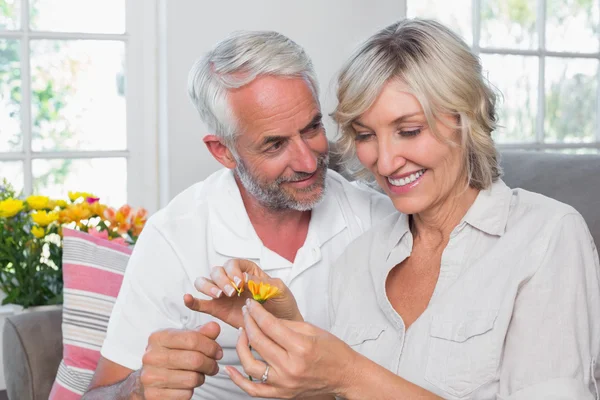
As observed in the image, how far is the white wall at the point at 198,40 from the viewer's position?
2.95m

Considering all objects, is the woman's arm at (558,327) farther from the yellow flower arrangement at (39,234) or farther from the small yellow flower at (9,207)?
the small yellow flower at (9,207)

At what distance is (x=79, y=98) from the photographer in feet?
10.6

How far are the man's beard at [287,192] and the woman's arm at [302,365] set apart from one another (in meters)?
0.61

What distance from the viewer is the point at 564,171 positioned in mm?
1927

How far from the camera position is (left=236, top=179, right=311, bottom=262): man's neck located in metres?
2.07

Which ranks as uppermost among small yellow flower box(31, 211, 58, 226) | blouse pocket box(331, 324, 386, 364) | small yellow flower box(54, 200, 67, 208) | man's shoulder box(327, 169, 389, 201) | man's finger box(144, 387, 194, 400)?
man's shoulder box(327, 169, 389, 201)

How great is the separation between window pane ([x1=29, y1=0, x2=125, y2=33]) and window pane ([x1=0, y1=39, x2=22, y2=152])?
136 mm

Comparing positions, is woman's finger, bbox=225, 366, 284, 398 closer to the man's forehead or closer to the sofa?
the man's forehead

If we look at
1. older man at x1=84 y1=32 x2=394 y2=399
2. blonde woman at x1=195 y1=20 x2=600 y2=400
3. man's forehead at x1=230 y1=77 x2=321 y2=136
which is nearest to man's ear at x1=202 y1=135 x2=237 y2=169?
older man at x1=84 y1=32 x2=394 y2=399

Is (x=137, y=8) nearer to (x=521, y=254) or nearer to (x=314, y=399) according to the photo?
(x=314, y=399)

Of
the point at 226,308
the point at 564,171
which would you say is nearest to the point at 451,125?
the point at 564,171

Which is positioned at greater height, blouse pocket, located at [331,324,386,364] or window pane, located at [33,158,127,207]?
window pane, located at [33,158,127,207]

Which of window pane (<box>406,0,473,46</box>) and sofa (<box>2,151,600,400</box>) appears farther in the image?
window pane (<box>406,0,473,46</box>)

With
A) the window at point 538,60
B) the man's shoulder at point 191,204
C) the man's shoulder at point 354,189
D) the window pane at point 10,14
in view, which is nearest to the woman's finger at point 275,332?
the man's shoulder at point 191,204
